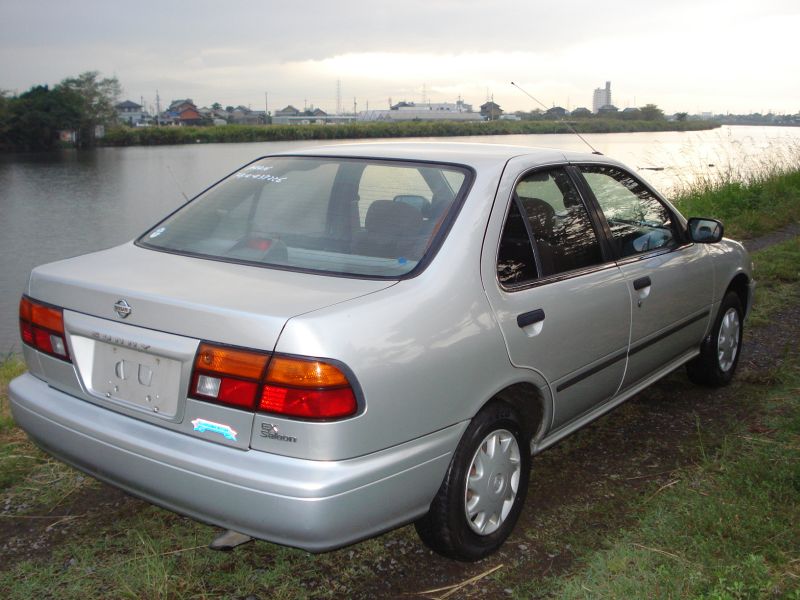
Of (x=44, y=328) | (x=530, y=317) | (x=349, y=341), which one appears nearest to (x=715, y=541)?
(x=530, y=317)

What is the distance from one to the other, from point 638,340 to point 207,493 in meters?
2.30

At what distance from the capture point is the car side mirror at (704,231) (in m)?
4.36

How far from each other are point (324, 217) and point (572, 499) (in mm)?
1652

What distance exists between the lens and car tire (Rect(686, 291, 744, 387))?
4.79 meters

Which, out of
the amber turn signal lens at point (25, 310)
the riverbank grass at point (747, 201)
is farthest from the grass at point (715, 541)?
the riverbank grass at point (747, 201)

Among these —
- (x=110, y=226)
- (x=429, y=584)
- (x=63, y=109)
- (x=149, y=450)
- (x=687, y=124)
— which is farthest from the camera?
(x=63, y=109)

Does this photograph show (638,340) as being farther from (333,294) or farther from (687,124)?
(687,124)

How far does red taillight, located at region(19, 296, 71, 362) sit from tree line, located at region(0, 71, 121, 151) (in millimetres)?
55234

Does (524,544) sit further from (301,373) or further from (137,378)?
(137,378)

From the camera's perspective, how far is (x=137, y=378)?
8.27ft

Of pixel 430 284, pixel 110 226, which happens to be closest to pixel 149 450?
pixel 430 284

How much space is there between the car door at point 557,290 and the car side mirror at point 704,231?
98cm

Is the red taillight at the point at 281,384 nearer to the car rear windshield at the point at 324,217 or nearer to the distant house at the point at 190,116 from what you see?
the car rear windshield at the point at 324,217

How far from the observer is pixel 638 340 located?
382cm
